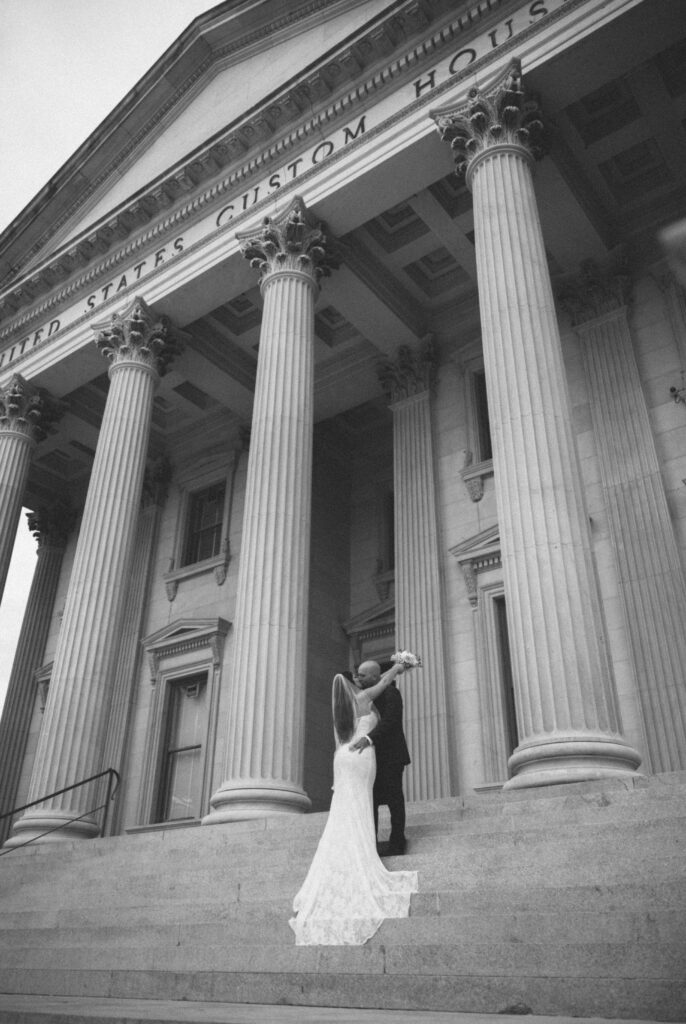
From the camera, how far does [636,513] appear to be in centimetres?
1408

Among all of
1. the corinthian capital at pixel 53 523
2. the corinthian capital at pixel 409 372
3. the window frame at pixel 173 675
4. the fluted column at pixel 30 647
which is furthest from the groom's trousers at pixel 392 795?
the corinthian capital at pixel 53 523

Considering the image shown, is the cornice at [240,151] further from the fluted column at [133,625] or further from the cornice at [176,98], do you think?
the fluted column at [133,625]

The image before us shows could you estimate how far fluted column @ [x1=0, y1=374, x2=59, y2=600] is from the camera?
1859 cm

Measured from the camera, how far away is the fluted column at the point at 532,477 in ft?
29.2

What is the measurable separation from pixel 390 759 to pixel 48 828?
25.8 ft

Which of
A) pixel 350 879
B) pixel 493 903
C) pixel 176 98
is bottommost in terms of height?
pixel 493 903

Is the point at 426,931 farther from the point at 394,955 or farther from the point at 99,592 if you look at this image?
the point at 99,592

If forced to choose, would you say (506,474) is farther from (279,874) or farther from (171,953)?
(171,953)

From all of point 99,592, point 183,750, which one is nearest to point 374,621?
point 183,750

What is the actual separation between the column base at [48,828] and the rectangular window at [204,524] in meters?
9.09

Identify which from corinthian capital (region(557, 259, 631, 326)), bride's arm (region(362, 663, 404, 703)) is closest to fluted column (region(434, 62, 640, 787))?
bride's arm (region(362, 663, 404, 703))

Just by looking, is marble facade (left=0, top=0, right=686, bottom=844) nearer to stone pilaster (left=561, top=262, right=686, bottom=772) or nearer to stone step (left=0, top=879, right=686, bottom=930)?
stone pilaster (left=561, top=262, right=686, bottom=772)

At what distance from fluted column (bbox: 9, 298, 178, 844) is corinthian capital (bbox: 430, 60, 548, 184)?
7.41 meters

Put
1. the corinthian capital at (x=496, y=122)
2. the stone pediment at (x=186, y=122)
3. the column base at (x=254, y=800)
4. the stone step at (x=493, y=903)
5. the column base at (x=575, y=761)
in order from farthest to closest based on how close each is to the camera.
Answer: the stone pediment at (x=186, y=122) < the corinthian capital at (x=496, y=122) < the column base at (x=254, y=800) < the column base at (x=575, y=761) < the stone step at (x=493, y=903)
